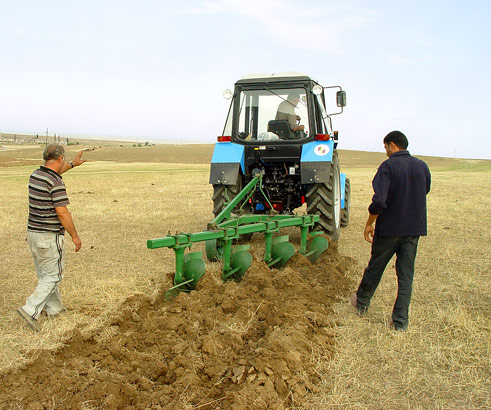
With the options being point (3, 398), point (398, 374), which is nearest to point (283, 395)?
point (398, 374)

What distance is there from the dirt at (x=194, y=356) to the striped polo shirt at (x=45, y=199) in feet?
3.14

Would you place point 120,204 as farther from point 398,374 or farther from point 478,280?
point 398,374

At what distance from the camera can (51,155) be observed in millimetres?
4004

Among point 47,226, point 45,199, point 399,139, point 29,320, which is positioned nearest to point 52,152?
point 45,199

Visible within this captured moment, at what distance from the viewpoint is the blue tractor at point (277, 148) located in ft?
21.7

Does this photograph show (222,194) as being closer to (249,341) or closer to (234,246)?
(234,246)

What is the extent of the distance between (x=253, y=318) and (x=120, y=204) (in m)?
8.22

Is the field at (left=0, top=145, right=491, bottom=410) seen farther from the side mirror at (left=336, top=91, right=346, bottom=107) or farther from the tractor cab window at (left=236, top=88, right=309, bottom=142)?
the side mirror at (left=336, top=91, right=346, bottom=107)

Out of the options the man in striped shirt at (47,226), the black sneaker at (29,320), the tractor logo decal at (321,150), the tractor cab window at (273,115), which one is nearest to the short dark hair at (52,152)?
the man in striped shirt at (47,226)

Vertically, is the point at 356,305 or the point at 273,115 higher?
the point at 273,115

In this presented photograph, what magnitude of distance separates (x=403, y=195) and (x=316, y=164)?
2.60 m

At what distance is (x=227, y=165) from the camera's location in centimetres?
671

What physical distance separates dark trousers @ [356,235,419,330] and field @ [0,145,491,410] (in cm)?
15

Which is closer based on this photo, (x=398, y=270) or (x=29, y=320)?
(x=29, y=320)
